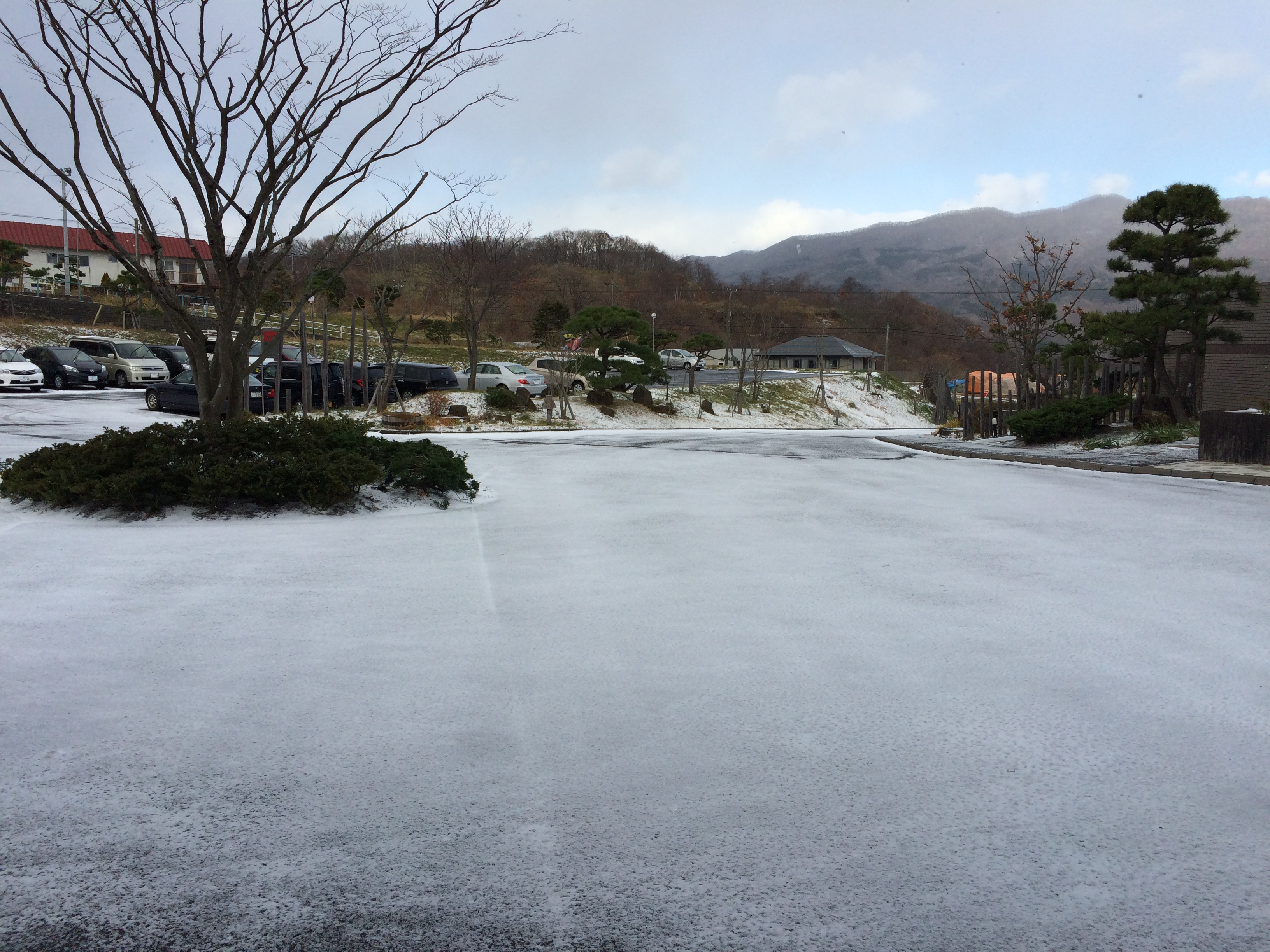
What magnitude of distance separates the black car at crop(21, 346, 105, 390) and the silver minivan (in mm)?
614

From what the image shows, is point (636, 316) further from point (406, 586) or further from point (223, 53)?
point (406, 586)

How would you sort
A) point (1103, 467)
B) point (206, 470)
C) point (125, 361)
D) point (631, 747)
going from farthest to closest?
point (125, 361)
point (1103, 467)
point (206, 470)
point (631, 747)

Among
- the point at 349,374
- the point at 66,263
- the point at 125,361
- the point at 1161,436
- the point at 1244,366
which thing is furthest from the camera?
the point at 66,263

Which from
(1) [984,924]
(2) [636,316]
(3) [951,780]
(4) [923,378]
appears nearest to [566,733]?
(3) [951,780]

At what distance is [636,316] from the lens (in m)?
28.8

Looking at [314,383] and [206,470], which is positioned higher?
[314,383]

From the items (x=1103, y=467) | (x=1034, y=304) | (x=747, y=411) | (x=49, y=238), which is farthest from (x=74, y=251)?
(x=1103, y=467)

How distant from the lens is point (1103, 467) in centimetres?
1391

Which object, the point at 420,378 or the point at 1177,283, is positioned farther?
the point at 420,378

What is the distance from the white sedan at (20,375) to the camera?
29.3m

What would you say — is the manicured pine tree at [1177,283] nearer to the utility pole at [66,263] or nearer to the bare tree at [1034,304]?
the bare tree at [1034,304]

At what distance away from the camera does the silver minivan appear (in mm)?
32844

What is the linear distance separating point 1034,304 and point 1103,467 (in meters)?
11.6

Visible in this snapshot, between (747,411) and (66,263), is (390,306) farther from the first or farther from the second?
(66,263)
